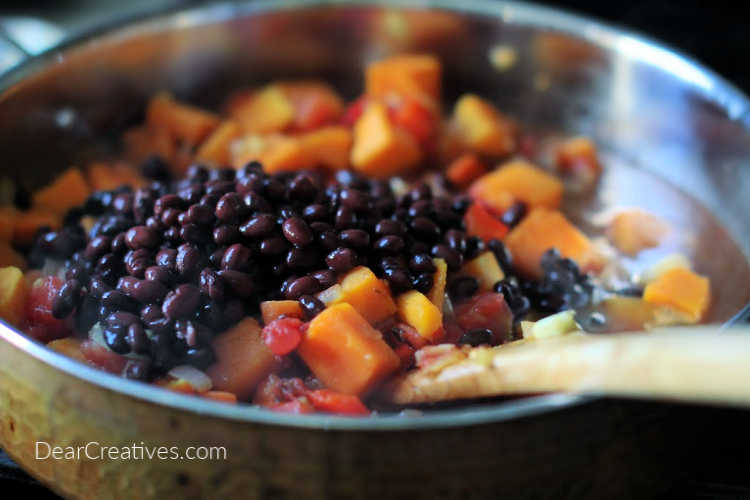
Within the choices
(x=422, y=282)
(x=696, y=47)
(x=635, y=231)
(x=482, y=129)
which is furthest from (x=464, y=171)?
(x=696, y=47)

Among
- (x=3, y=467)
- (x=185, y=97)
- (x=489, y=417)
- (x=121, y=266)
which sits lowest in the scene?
(x=3, y=467)

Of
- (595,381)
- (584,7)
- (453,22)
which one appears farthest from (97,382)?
(584,7)

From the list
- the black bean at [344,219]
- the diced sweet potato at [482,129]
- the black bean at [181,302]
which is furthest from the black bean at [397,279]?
the diced sweet potato at [482,129]

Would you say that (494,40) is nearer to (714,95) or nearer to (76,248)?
(714,95)

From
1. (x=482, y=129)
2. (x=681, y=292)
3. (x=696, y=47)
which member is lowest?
(x=681, y=292)

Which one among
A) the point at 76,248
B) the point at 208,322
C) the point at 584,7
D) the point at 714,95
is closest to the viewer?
the point at 208,322

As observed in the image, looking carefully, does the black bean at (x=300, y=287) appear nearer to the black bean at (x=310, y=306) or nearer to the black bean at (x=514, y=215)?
the black bean at (x=310, y=306)

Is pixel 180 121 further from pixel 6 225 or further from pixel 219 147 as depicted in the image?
pixel 6 225
